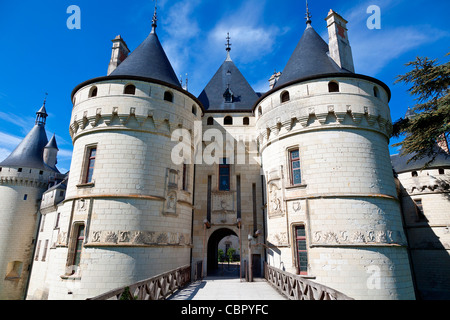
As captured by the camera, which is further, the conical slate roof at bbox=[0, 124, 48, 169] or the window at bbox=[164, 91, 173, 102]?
the conical slate roof at bbox=[0, 124, 48, 169]

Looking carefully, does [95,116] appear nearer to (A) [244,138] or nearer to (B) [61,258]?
(B) [61,258]

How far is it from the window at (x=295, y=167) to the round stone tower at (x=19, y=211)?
93.3 feet

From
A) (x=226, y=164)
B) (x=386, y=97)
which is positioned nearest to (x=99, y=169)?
(x=226, y=164)

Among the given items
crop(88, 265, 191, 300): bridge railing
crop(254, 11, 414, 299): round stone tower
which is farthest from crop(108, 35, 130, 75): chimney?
crop(88, 265, 191, 300): bridge railing

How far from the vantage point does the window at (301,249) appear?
12102 millimetres

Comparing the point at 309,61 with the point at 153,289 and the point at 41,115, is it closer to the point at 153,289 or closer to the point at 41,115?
the point at 153,289

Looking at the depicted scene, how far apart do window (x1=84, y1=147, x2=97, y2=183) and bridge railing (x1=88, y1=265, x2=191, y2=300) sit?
21.4 feet

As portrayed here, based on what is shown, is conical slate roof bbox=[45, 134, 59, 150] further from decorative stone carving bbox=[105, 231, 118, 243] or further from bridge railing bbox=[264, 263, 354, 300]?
bridge railing bbox=[264, 263, 354, 300]

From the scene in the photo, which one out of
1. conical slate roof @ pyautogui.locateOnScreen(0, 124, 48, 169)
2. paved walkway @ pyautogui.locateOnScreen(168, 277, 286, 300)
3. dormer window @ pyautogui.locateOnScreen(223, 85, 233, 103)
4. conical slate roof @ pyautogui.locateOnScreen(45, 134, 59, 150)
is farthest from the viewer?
conical slate roof @ pyautogui.locateOnScreen(45, 134, 59, 150)

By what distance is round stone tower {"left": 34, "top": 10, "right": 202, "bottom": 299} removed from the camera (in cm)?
1170

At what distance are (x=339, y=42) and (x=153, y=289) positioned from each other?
51.3ft

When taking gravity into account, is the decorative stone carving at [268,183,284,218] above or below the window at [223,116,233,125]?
below

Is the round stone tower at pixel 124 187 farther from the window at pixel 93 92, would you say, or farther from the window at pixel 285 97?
the window at pixel 285 97
